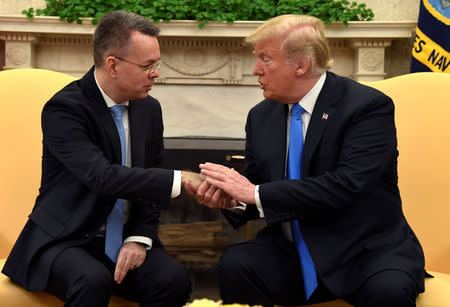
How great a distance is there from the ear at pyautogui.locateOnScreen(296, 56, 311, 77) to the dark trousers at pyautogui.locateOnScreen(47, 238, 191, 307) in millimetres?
806

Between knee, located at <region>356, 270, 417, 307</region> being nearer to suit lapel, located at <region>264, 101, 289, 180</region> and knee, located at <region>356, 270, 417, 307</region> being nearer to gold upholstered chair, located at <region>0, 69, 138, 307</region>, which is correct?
suit lapel, located at <region>264, 101, 289, 180</region>

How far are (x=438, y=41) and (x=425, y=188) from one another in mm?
2464

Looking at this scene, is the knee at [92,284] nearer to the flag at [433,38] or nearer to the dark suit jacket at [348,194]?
the dark suit jacket at [348,194]

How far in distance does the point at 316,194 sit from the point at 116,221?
28.2 inches

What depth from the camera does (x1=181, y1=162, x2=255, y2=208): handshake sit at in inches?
79.7

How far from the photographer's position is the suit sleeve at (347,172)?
1952mm

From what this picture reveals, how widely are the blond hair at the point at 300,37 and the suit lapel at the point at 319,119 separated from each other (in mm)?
97

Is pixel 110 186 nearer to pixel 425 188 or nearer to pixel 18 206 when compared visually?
pixel 18 206

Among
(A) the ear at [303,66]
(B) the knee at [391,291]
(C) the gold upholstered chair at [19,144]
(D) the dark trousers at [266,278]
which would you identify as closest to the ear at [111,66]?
(C) the gold upholstered chair at [19,144]

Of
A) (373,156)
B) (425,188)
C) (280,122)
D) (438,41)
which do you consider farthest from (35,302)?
(438,41)

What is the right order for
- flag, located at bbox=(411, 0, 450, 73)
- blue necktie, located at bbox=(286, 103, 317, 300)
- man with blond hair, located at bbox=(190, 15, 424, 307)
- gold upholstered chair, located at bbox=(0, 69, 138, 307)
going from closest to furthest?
man with blond hair, located at bbox=(190, 15, 424, 307) → blue necktie, located at bbox=(286, 103, 317, 300) → gold upholstered chair, located at bbox=(0, 69, 138, 307) → flag, located at bbox=(411, 0, 450, 73)

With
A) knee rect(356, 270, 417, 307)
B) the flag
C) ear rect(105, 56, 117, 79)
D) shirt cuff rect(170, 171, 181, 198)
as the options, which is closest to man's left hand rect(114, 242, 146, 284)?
shirt cuff rect(170, 171, 181, 198)

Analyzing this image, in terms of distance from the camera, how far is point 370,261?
1.94 m

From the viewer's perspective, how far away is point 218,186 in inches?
80.6
